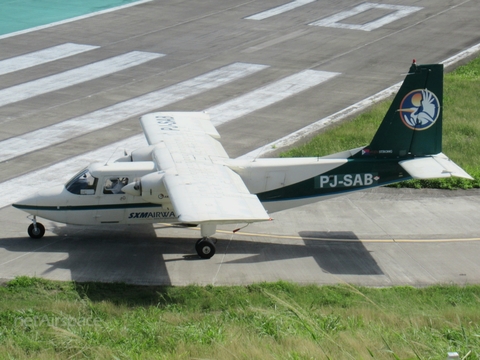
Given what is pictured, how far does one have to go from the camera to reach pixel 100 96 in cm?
3456

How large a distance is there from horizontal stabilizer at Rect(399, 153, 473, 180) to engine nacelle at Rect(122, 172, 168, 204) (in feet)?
23.1

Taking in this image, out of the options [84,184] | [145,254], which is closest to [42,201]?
[84,184]

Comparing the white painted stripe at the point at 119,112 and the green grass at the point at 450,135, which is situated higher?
the white painted stripe at the point at 119,112

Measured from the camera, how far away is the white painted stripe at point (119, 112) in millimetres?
28078

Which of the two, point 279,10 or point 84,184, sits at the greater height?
point 279,10

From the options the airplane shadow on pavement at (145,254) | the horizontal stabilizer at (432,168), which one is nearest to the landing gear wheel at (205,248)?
the airplane shadow on pavement at (145,254)

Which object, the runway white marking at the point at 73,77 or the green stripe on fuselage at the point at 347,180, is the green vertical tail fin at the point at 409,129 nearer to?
the green stripe on fuselage at the point at 347,180

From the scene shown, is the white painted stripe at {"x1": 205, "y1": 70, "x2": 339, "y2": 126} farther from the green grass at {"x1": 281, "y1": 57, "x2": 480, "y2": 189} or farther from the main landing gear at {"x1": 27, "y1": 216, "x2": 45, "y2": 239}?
the main landing gear at {"x1": 27, "y1": 216, "x2": 45, "y2": 239}

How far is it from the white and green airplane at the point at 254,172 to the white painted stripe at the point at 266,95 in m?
11.0

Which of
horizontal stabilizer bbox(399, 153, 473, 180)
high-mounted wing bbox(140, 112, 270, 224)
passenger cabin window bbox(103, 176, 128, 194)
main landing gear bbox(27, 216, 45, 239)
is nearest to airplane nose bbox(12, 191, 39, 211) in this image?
main landing gear bbox(27, 216, 45, 239)

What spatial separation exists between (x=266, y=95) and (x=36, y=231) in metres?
17.4

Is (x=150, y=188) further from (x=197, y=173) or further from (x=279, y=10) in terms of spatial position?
(x=279, y=10)

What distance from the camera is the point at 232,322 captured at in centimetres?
1428

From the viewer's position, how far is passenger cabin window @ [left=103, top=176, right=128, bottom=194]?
64.5 ft
